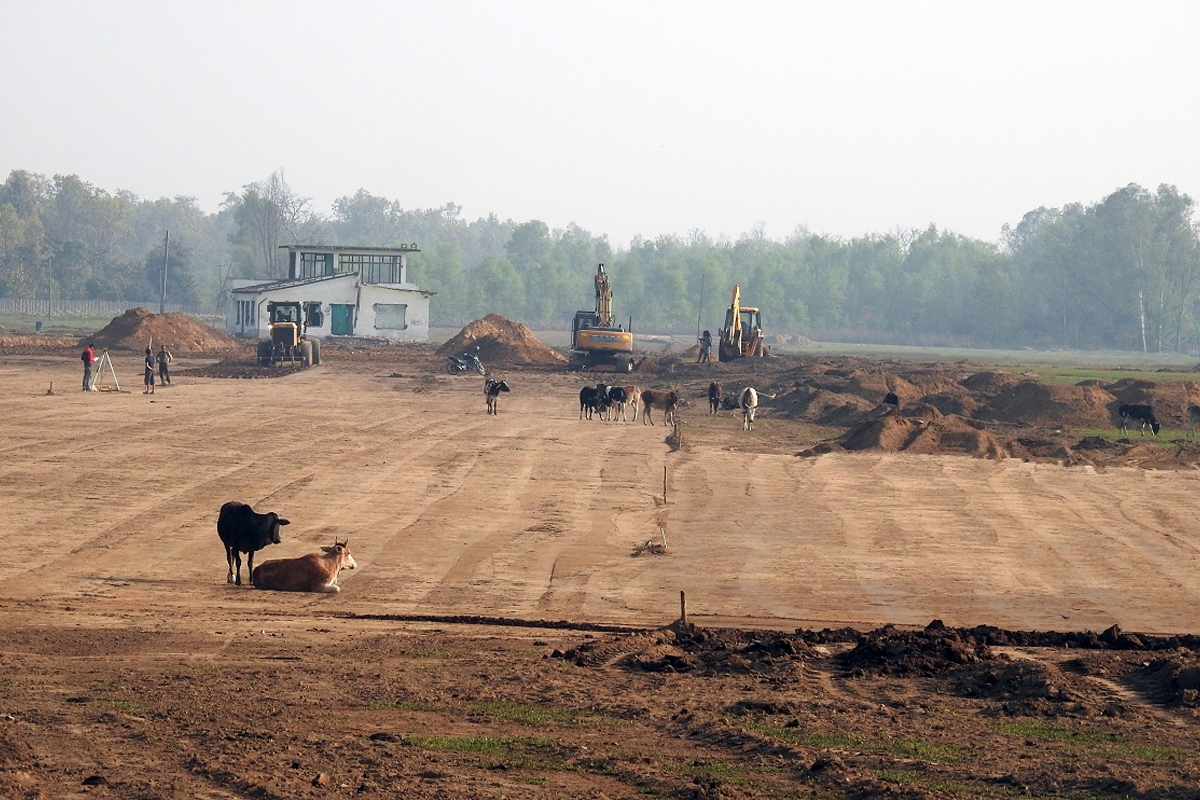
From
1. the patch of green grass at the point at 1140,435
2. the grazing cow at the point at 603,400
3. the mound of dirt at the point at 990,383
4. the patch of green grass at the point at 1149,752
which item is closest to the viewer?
the patch of green grass at the point at 1149,752

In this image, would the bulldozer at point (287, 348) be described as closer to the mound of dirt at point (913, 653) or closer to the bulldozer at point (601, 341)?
the bulldozer at point (601, 341)

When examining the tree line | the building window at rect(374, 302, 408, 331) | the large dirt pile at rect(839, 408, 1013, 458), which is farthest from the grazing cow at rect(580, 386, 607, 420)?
the tree line

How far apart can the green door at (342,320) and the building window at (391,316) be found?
193 cm

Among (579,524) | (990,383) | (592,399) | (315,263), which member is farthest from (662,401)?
(315,263)

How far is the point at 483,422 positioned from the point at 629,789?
24203mm

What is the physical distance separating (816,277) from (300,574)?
14461 centimetres

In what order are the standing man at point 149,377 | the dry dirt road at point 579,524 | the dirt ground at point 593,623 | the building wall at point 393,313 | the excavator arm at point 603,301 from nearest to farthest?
the dirt ground at point 593,623 < the dry dirt road at point 579,524 < the standing man at point 149,377 < the excavator arm at point 603,301 < the building wall at point 393,313

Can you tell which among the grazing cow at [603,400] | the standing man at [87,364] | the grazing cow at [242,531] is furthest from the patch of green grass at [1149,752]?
the standing man at [87,364]

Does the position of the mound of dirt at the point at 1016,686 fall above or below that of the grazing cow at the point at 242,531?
below

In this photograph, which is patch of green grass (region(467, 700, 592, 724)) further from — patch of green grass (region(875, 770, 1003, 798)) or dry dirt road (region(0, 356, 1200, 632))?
dry dirt road (region(0, 356, 1200, 632))

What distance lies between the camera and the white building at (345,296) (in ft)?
248

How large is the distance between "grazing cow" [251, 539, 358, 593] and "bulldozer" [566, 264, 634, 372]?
41427 millimetres

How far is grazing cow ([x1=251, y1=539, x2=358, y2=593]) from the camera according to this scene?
43.7ft

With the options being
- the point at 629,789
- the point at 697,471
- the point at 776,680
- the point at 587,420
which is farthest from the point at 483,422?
the point at 629,789
